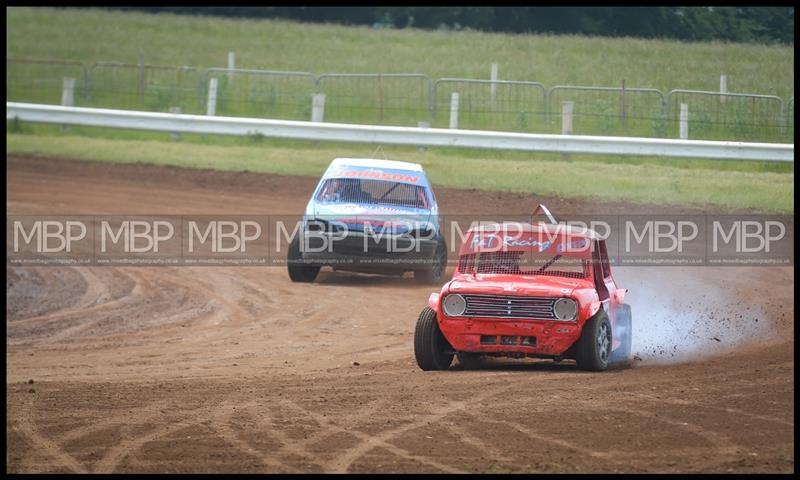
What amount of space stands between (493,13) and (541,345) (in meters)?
23.0

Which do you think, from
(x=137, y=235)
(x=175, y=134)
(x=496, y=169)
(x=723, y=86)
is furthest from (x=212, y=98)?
(x=723, y=86)

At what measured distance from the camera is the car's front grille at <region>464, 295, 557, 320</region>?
1075 centimetres

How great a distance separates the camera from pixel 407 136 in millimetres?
26062

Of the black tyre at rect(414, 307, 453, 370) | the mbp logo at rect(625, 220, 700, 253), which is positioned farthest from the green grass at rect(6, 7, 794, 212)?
the black tyre at rect(414, 307, 453, 370)

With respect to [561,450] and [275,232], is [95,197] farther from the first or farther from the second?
[561,450]

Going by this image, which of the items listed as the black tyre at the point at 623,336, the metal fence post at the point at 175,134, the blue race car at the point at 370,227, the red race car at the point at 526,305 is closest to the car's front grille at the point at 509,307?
the red race car at the point at 526,305

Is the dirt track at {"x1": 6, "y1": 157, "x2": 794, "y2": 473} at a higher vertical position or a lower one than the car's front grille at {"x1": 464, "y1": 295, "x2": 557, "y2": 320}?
lower

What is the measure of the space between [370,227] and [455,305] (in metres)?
6.05

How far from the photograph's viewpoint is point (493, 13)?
3269 centimetres

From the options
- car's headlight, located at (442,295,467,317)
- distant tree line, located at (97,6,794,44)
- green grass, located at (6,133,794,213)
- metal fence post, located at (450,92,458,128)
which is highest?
distant tree line, located at (97,6,794,44)

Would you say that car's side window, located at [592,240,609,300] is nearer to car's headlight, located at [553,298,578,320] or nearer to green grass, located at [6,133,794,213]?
car's headlight, located at [553,298,578,320]

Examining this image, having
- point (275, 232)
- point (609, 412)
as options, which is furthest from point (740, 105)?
point (609, 412)

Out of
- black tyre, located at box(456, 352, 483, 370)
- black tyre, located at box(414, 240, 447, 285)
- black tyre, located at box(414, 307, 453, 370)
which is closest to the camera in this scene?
black tyre, located at box(414, 307, 453, 370)

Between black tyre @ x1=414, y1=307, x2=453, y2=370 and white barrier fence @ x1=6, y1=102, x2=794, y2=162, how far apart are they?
13.4m
